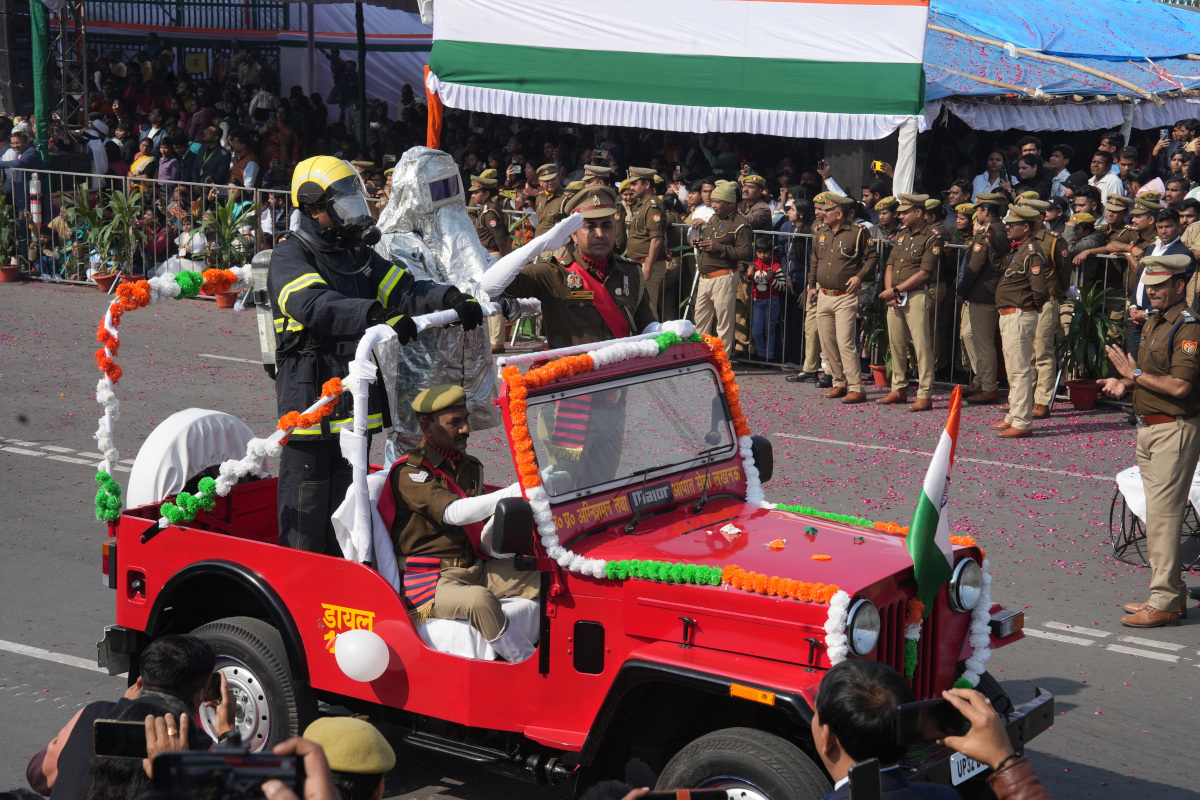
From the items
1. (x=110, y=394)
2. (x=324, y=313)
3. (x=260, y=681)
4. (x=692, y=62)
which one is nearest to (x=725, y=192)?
(x=692, y=62)

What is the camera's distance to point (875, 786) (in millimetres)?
2768

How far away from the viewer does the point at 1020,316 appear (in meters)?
12.4

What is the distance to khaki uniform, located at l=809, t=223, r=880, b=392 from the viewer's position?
43.7ft

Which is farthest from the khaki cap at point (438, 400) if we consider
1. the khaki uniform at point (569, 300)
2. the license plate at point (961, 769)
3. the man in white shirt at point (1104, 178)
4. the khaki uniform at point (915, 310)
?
the man in white shirt at point (1104, 178)

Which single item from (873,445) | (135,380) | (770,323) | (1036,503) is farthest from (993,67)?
(135,380)

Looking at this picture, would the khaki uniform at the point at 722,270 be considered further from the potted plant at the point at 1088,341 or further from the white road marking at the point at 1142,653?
the white road marking at the point at 1142,653

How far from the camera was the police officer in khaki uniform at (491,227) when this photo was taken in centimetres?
1517

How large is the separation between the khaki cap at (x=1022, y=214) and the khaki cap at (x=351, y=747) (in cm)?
1023

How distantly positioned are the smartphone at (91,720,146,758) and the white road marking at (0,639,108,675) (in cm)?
435

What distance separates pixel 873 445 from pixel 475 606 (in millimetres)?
7110

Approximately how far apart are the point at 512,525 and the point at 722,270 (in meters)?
9.59

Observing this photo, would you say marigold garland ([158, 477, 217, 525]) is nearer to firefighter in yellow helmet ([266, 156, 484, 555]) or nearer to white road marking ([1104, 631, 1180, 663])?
firefighter in yellow helmet ([266, 156, 484, 555])

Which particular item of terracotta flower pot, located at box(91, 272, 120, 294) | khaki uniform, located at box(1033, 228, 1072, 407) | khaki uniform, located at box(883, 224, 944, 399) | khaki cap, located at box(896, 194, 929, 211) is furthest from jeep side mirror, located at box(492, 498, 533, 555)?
terracotta flower pot, located at box(91, 272, 120, 294)

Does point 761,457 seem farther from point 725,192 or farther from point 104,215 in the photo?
point 104,215
